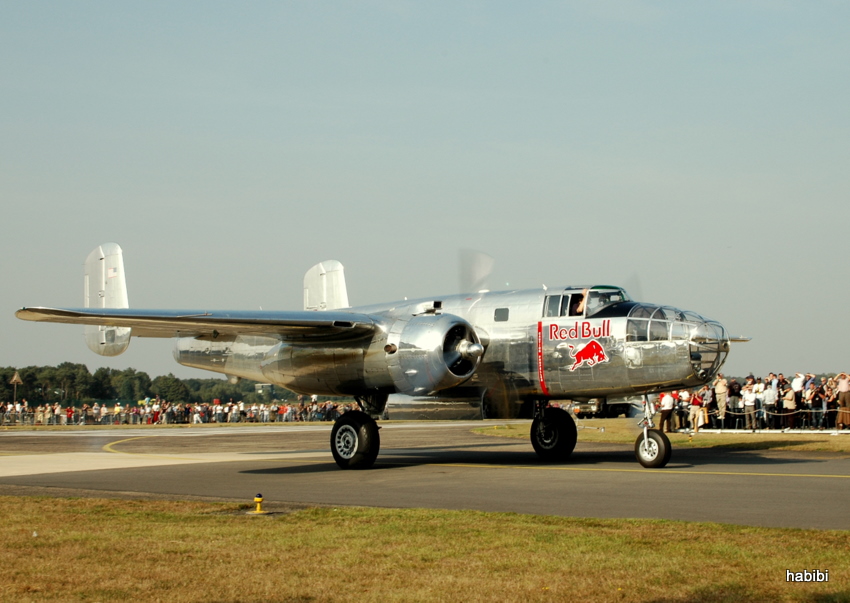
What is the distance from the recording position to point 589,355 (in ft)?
57.9

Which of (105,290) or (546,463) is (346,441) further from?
(105,290)

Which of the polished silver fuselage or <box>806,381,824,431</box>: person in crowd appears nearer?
the polished silver fuselage

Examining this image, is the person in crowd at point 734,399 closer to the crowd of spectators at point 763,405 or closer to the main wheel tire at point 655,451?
the crowd of spectators at point 763,405

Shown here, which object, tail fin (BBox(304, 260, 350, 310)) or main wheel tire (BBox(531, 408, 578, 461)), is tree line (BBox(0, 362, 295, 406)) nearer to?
tail fin (BBox(304, 260, 350, 310))

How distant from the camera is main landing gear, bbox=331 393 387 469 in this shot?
733 inches

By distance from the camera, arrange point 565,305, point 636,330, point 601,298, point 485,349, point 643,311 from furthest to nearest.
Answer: point 485,349 → point 565,305 → point 601,298 → point 643,311 → point 636,330

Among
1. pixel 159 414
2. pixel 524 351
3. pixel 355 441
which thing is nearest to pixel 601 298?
pixel 524 351

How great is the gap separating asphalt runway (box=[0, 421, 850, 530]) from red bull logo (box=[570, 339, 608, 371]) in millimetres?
2145

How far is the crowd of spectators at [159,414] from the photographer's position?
60125mm

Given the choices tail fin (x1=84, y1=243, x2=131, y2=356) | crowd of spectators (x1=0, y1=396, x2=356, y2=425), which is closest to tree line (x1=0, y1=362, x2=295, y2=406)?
crowd of spectators (x1=0, y1=396, x2=356, y2=425)

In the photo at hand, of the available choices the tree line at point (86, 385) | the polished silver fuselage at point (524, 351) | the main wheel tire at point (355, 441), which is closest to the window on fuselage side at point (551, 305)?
the polished silver fuselage at point (524, 351)

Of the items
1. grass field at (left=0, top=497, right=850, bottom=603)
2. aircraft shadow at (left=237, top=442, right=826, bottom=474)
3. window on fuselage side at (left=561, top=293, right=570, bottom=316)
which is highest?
window on fuselage side at (left=561, top=293, right=570, bottom=316)

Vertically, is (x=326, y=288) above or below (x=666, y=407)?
above

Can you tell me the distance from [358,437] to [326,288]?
902cm
